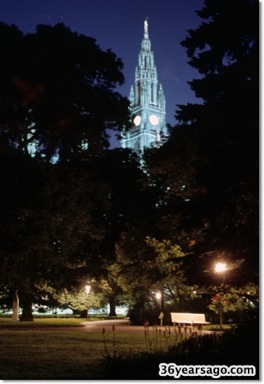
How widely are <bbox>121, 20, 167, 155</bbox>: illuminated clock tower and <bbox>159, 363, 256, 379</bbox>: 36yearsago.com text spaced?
155 meters

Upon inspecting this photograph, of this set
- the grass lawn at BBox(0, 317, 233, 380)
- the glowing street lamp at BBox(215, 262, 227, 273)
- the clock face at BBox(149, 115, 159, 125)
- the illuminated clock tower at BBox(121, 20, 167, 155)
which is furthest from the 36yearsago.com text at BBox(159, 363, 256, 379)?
the clock face at BBox(149, 115, 159, 125)

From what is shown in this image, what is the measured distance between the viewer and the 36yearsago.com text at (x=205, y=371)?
8.94 meters

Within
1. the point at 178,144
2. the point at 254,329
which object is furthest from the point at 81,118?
the point at 254,329

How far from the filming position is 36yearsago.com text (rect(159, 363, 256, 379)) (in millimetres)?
8938

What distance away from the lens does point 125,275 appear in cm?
3612

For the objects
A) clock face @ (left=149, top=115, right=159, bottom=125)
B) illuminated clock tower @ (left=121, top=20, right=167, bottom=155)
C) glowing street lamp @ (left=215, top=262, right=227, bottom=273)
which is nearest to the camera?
glowing street lamp @ (left=215, top=262, right=227, bottom=273)

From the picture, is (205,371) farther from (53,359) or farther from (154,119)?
(154,119)

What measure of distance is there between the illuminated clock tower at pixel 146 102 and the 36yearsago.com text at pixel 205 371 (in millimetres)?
154686

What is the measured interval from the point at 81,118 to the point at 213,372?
65.5 ft

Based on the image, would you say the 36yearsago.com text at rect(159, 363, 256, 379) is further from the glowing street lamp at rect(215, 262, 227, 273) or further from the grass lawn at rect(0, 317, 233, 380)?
the glowing street lamp at rect(215, 262, 227, 273)

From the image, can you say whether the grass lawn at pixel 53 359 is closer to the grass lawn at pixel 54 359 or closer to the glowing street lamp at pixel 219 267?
the grass lawn at pixel 54 359

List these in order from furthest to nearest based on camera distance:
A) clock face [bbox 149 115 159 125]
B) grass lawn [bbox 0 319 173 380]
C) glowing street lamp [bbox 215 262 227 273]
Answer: clock face [bbox 149 115 159 125], glowing street lamp [bbox 215 262 227 273], grass lawn [bbox 0 319 173 380]

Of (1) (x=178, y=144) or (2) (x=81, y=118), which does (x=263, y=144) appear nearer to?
(1) (x=178, y=144)

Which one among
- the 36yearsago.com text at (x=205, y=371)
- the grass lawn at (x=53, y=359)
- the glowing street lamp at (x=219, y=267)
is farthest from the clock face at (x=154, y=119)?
the 36yearsago.com text at (x=205, y=371)
